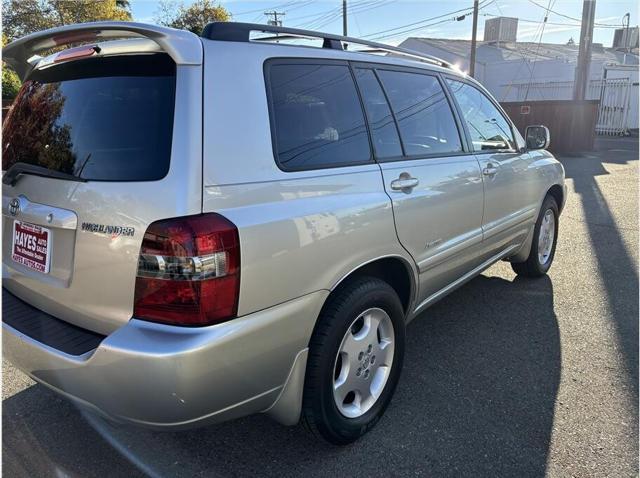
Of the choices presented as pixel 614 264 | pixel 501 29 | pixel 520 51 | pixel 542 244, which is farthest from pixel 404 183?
pixel 501 29

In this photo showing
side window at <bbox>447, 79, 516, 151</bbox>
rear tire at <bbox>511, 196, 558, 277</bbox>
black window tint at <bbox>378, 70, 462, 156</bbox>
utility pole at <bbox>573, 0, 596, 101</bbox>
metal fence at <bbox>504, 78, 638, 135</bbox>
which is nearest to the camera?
black window tint at <bbox>378, 70, 462, 156</bbox>

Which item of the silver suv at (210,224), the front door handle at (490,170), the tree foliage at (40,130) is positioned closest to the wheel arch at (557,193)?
the front door handle at (490,170)

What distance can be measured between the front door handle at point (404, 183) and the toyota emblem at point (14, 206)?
1.69 meters

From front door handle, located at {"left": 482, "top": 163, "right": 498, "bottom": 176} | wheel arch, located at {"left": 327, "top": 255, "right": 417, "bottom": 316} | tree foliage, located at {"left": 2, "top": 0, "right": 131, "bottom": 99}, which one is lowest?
wheel arch, located at {"left": 327, "top": 255, "right": 417, "bottom": 316}

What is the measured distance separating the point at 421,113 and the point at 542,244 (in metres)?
2.39

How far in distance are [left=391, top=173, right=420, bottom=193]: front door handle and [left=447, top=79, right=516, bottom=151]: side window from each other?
1.06 m

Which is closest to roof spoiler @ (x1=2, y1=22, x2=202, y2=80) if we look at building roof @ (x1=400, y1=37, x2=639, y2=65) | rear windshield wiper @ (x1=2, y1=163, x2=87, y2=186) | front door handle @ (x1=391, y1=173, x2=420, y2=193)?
rear windshield wiper @ (x1=2, y1=163, x2=87, y2=186)

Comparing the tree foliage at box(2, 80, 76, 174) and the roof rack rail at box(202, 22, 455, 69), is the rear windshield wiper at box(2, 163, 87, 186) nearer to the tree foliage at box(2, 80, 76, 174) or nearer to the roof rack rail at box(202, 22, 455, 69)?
the tree foliage at box(2, 80, 76, 174)

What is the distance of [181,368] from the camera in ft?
5.58

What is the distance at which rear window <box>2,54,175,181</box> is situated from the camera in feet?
6.14

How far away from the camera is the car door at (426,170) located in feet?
8.67

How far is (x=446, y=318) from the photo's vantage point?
3930 mm

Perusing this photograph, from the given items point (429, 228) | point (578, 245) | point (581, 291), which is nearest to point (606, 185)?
point (578, 245)

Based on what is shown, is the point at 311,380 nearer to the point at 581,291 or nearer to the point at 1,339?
the point at 1,339
